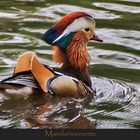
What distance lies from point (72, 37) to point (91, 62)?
1.29m

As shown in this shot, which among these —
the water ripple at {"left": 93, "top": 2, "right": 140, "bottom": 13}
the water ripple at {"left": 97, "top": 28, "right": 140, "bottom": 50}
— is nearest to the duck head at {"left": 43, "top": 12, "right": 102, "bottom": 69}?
the water ripple at {"left": 97, "top": 28, "right": 140, "bottom": 50}

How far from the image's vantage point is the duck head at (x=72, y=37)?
8.19 metres

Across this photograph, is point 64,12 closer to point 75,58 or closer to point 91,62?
point 91,62

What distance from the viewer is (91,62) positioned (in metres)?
9.58

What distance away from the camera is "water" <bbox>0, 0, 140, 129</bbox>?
745 centimetres

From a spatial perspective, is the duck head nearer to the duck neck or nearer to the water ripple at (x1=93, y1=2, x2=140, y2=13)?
the duck neck

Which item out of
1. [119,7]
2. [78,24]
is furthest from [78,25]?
[119,7]

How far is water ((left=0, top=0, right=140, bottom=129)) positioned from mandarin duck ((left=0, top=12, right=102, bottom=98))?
0.43 ft

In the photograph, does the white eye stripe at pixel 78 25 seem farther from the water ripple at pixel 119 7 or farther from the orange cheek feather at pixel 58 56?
the water ripple at pixel 119 7

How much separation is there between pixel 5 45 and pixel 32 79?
250 cm

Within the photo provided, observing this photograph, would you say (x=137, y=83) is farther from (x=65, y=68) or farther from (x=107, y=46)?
(x=107, y=46)
